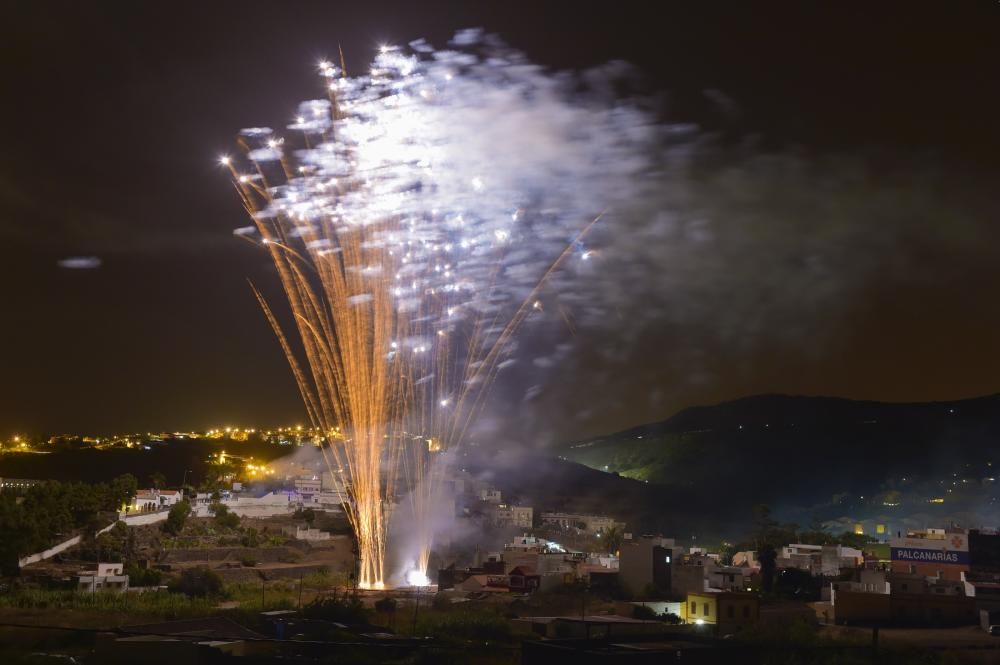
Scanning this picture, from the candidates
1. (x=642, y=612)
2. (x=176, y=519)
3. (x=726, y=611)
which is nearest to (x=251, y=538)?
(x=176, y=519)

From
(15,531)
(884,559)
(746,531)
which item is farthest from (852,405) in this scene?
(15,531)

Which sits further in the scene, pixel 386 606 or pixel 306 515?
pixel 306 515

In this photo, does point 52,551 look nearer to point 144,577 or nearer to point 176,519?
point 144,577

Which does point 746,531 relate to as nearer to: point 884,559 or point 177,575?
point 884,559

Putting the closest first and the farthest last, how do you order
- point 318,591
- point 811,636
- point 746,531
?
point 811,636 → point 318,591 → point 746,531

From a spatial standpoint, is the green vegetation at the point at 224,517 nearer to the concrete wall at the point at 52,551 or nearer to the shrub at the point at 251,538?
the shrub at the point at 251,538

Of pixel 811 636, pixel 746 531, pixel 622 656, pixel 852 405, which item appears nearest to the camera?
pixel 622 656
